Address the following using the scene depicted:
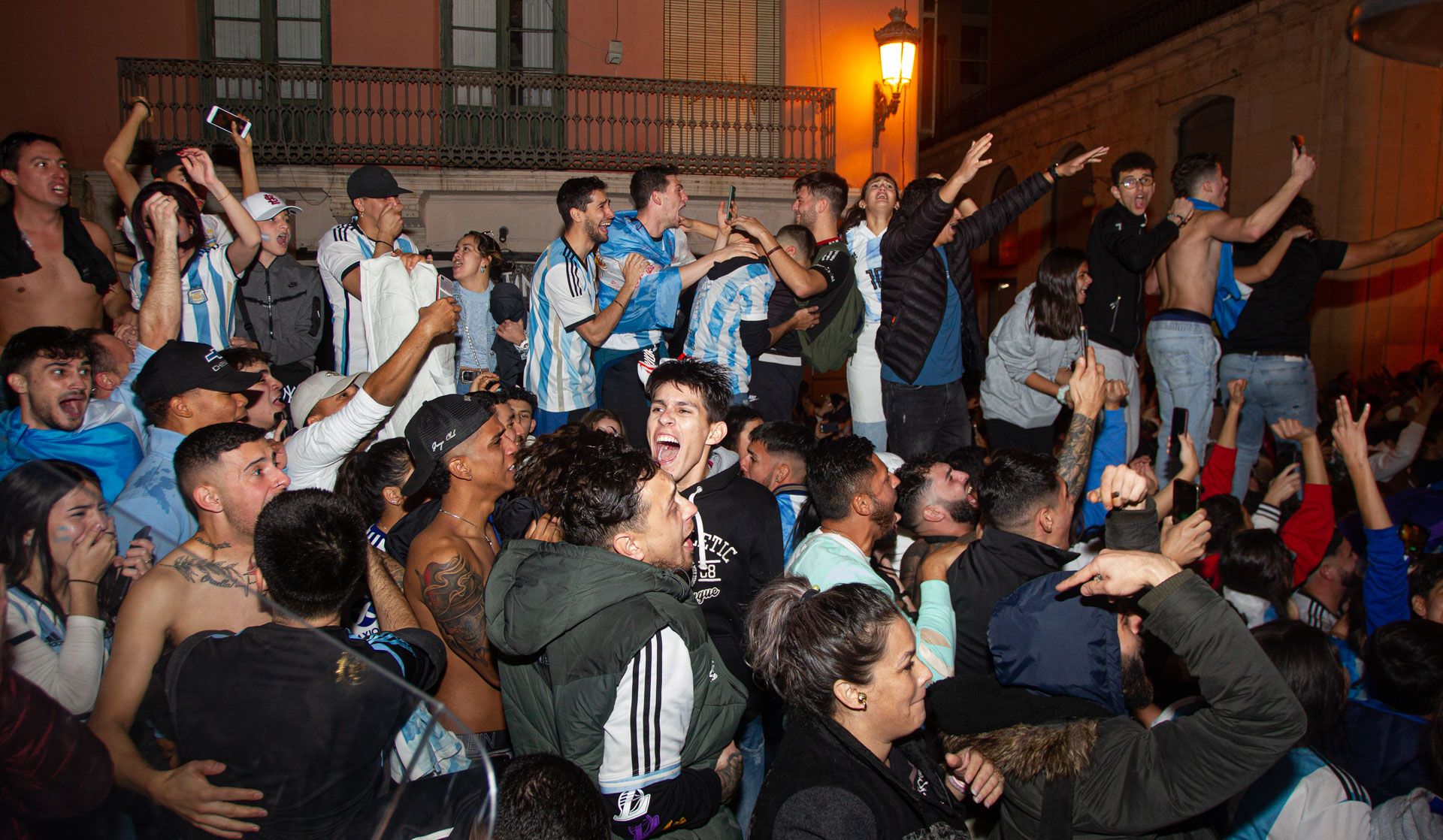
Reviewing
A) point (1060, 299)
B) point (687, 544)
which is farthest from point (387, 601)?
point (1060, 299)

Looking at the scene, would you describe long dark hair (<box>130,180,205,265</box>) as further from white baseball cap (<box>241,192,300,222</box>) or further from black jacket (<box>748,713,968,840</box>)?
black jacket (<box>748,713,968,840</box>)

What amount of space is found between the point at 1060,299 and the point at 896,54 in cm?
827

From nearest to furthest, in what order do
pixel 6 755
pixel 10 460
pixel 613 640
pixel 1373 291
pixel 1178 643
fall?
pixel 6 755, pixel 1178 643, pixel 613 640, pixel 10 460, pixel 1373 291

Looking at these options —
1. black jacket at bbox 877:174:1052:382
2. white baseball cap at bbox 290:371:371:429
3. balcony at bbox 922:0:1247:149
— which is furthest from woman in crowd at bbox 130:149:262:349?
balcony at bbox 922:0:1247:149

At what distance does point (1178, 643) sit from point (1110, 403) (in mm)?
3021

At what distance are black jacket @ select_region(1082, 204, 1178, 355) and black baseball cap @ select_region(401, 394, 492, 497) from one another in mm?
4396

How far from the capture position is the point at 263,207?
19.7 feet

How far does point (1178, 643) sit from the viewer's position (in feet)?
7.02

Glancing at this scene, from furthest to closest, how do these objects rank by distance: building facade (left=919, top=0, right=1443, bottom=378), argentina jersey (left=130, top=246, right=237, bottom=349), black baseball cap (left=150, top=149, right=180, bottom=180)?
building facade (left=919, top=0, right=1443, bottom=378) → black baseball cap (left=150, top=149, right=180, bottom=180) → argentina jersey (left=130, top=246, right=237, bottom=349)

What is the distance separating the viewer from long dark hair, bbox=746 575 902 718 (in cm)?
246

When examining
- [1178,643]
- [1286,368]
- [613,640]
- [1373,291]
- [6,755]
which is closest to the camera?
[6,755]

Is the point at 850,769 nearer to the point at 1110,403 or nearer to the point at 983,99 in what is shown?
the point at 1110,403

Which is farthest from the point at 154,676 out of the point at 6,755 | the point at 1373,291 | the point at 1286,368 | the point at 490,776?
the point at 1373,291

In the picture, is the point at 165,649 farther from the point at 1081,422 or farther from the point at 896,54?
the point at 896,54
